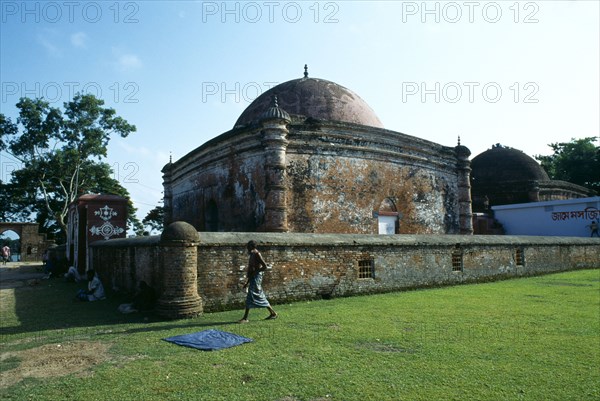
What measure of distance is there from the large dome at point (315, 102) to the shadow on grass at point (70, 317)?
8.51 meters

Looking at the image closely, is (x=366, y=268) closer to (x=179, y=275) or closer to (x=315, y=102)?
(x=179, y=275)

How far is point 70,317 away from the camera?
24.1ft

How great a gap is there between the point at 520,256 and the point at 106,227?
13.9 metres

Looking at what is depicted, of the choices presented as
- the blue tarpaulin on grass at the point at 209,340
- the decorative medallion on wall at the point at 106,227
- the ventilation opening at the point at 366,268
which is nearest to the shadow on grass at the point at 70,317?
the blue tarpaulin on grass at the point at 209,340

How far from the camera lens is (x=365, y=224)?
13.1 m

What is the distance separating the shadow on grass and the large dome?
8.51 meters

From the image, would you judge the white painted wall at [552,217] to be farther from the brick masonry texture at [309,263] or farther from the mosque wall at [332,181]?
the brick masonry texture at [309,263]

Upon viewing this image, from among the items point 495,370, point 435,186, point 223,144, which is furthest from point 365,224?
point 495,370

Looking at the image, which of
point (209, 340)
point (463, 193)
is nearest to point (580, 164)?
point (463, 193)

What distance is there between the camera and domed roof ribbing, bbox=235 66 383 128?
15.3m

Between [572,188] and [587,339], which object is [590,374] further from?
[572,188]

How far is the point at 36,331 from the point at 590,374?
7.31 m

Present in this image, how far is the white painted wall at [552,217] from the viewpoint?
2120 centimetres

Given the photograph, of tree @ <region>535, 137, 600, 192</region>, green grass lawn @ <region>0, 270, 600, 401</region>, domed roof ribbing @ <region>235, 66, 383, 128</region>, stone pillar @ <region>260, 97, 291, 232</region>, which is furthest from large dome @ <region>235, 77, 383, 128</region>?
tree @ <region>535, 137, 600, 192</region>
